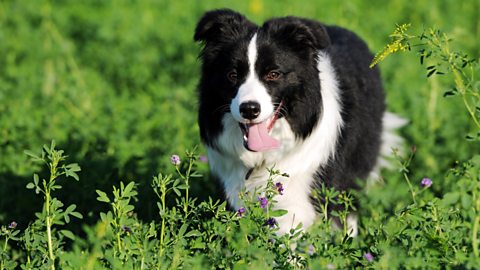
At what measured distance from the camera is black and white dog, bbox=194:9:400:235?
5234mm

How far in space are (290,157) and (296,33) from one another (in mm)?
824

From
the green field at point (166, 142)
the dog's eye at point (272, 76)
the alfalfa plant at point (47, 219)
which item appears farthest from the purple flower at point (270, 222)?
the dog's eye at point (272, 76)

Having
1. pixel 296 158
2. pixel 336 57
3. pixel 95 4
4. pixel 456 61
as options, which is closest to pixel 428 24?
pixel 95 4

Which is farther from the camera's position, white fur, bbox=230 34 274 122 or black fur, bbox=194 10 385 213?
black fur, bbox=194 10 385 213

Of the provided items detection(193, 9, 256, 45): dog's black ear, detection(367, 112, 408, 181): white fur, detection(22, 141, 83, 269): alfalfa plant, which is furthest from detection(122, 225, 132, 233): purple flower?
detection(367, 112, 408, 181): white fur

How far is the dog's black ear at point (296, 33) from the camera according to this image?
17.6ft

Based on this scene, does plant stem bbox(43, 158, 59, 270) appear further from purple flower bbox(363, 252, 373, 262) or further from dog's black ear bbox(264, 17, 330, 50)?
dog's black ear bbox(264, 17, 330, 50)

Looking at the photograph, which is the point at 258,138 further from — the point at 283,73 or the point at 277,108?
the point at 283,73

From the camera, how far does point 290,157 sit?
5.58 m

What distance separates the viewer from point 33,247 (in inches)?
176

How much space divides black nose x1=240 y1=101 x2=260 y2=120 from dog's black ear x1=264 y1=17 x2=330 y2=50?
601mm

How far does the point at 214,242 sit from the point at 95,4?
7763 mm

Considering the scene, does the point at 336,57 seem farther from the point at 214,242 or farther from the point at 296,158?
the point at 214,242

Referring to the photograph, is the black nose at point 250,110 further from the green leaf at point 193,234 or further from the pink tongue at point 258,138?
the green leaf at point 193,234
